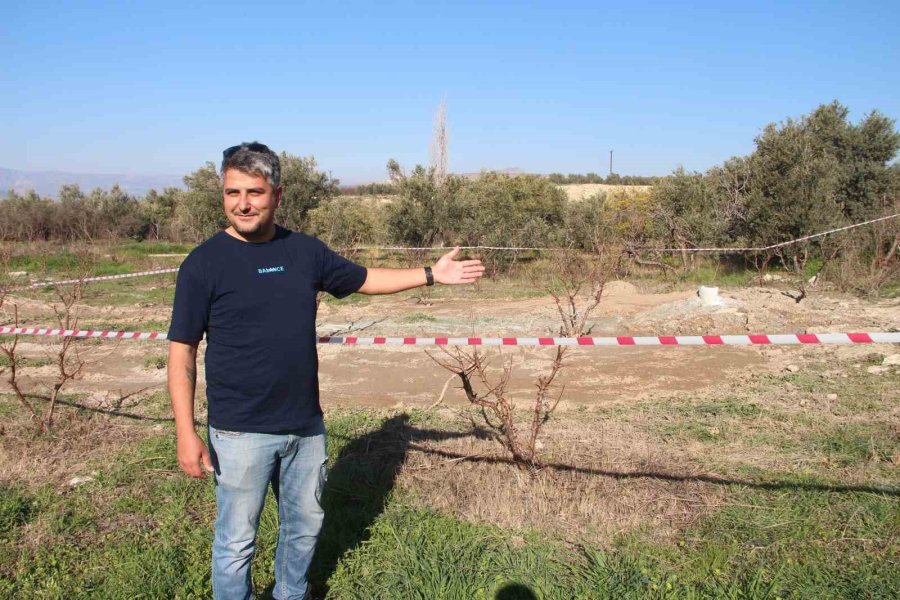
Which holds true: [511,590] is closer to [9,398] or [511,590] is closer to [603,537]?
[603,537]

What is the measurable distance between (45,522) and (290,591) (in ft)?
6.52

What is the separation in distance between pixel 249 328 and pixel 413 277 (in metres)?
0.86

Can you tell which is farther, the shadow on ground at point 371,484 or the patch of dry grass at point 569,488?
the patch of dry grass at point 569,488

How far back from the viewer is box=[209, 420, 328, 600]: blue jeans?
250 centimetres

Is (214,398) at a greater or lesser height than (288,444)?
greater

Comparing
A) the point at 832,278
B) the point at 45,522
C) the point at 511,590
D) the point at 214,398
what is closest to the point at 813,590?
the point at 511,590

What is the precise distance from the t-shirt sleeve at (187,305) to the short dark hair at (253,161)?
445mm

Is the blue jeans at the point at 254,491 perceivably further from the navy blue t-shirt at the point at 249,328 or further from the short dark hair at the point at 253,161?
the short dark hair at the point at 253,161

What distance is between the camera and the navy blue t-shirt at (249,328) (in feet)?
7.98

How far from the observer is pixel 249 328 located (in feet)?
8.15

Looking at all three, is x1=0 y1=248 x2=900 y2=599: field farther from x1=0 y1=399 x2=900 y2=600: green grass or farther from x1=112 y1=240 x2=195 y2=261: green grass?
x1=112 y1=240 x2=195 y2=261: green grass

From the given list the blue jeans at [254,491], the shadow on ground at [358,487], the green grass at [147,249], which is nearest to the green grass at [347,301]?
the shadow on ground at [358,487]

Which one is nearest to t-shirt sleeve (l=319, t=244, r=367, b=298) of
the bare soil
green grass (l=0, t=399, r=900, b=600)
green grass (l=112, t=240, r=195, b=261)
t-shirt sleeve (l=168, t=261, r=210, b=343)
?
t-shirt sleeve (l=168, t=261, r=210, b=343)

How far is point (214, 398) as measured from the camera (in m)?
2.53
